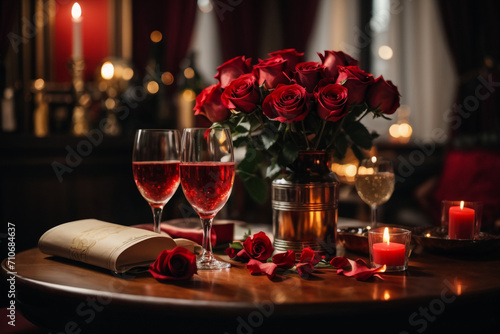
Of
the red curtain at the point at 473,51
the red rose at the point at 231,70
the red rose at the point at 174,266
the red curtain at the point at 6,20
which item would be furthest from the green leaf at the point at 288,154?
the red curtain at the point at 473,51

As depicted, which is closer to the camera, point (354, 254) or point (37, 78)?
point (354, 254)

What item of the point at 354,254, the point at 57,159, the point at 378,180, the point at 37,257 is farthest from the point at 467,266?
the point at 57,159

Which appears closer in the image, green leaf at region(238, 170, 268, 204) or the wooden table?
the wooden table

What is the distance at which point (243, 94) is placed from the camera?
3.97 feet

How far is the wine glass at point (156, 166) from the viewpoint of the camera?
4.13 ft

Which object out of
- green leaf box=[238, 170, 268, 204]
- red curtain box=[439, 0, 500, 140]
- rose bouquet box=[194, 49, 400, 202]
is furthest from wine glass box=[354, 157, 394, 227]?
red curtain box=[439, 0, 500, 140]

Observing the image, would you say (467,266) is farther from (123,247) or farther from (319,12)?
(319,12)

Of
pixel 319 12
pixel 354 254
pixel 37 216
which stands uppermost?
pixel 319 12

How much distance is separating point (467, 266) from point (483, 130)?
4.82 metres

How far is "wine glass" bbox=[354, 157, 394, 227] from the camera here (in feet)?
5.12

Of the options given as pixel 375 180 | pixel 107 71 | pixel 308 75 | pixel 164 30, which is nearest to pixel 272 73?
pixel 308 75

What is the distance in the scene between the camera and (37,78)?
4.03m

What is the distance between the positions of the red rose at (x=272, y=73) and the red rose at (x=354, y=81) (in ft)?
0.41

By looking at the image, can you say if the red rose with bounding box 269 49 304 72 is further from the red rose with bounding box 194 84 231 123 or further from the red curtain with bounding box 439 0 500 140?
the red curtain with bounding box 439 0 500 140
